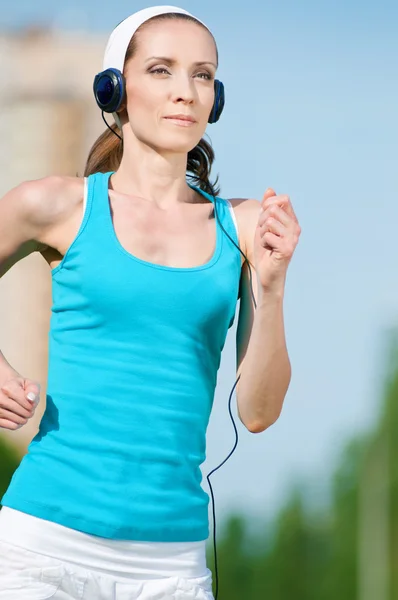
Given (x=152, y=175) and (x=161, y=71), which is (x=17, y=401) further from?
(x=161, y=71)

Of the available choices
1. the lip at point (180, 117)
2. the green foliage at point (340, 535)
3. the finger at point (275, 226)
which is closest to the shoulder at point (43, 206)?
the lip at point (180, 117)

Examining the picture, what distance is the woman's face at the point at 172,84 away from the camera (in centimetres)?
258

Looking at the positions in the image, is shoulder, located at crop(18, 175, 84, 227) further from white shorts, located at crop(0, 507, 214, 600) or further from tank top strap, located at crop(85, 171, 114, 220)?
white shorts, located at crop(0, 507, 214, 600)

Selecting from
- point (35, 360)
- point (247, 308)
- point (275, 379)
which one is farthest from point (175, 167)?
point (35, 360)

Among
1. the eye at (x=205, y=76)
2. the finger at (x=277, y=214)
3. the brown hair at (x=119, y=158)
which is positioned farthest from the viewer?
the brown hair at (x=119, y=158)

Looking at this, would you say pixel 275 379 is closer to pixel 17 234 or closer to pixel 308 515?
pixel 17 234

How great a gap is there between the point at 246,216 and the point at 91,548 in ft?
2.60

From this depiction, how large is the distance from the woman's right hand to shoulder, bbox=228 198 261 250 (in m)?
0.56

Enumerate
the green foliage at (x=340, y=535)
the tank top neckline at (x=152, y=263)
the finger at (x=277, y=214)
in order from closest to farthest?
1. the finger at (x=277, y=214)
2. the tank top neckline at (x=152, y=263)
3. the green foliage at (x=340, y=535)

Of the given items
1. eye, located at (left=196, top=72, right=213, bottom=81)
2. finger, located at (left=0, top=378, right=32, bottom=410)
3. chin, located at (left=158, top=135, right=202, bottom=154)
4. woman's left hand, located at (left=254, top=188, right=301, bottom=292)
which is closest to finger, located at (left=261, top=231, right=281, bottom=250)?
woman's left hand, located at (left=254, top=188, right=301, bottom=292)

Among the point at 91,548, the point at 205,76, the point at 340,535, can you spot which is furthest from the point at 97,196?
the point at 340,535

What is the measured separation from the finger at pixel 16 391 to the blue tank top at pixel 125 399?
77 millimetres

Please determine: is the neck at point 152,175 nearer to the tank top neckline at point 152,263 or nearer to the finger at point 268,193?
the tank top neckline at point 152,263

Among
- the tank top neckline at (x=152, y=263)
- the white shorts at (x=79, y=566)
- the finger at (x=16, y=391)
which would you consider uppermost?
the tank top neckline at (x=152, y=263)
